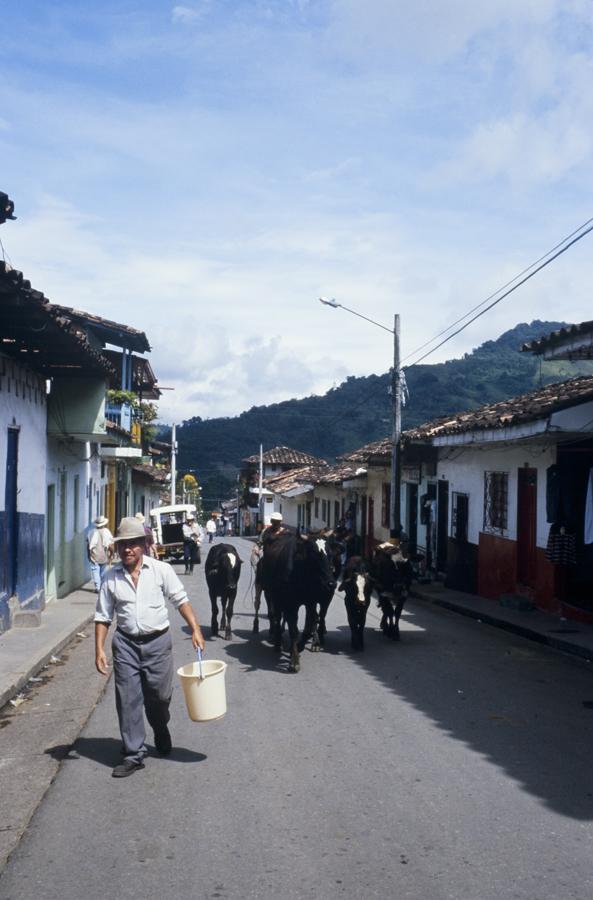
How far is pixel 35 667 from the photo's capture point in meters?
10.8

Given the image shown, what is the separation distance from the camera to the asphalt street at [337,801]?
15.4ft

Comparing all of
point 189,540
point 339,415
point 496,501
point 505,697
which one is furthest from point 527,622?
point 339,415

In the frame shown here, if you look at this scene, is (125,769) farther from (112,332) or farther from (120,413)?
(112,332)

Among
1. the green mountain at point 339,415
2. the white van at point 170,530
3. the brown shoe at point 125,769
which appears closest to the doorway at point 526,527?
the brown shoe at point 125,769

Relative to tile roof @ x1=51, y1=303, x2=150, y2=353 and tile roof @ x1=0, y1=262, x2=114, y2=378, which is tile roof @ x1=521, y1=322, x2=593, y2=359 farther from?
Result: tile roof @ x1=51, y1=303, x2=150, y2=353

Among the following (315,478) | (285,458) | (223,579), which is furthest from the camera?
(285,458)

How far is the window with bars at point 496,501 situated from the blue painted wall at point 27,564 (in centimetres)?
893

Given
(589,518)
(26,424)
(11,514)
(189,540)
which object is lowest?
(189,540)

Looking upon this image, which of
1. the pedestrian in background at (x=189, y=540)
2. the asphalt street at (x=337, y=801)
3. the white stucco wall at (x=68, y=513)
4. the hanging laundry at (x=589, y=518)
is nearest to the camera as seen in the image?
the asphalt street at (x=337, y=801)

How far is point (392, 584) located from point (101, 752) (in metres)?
6.69

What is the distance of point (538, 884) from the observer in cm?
463

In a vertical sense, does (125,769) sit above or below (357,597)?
below

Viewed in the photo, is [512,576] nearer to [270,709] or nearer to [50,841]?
[270,709]

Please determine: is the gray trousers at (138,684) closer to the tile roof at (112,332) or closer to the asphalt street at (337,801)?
the asphalt street at (337,801)
